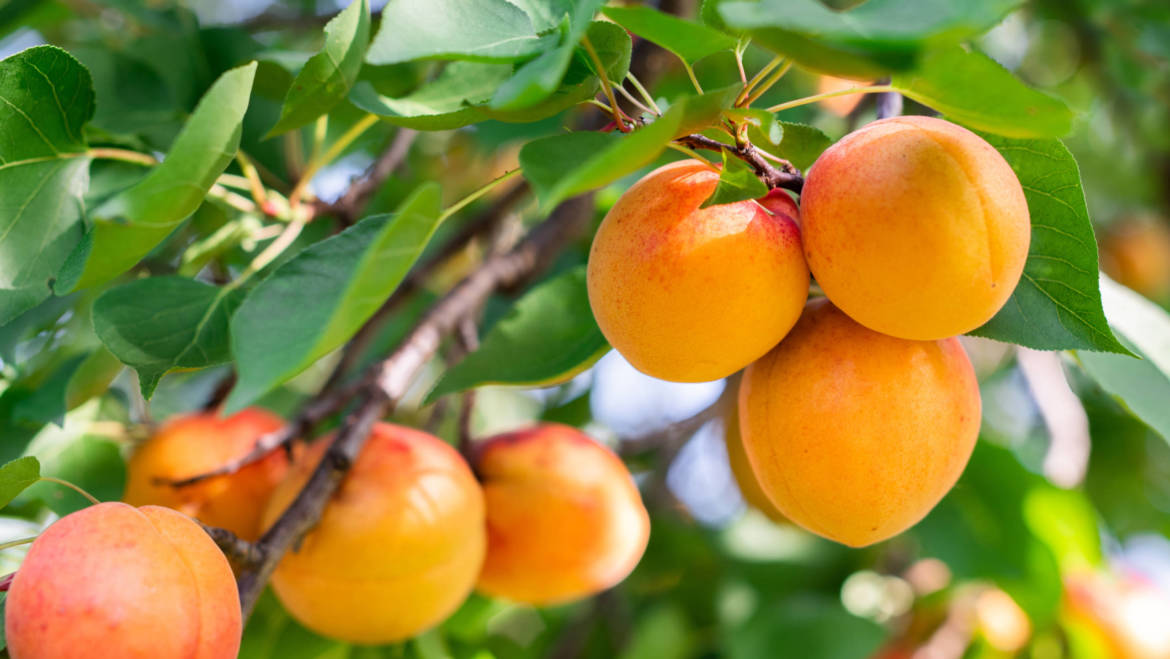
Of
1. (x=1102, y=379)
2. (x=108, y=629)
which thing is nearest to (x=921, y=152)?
(x=1102, y=379)

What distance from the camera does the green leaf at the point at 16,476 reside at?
0.63m

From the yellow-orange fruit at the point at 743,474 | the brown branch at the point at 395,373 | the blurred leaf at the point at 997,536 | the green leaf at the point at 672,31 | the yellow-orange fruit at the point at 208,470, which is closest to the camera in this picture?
the green leaf at the point at 672,31

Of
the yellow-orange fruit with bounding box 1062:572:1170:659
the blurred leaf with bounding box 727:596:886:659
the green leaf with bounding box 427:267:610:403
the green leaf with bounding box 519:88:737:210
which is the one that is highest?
the green leaf with bounding box 519:88:737:210

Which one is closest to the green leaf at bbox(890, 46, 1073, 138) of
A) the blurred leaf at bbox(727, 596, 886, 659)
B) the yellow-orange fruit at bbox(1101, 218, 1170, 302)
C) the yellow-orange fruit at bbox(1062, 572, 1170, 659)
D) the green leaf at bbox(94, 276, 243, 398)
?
the green leaf at bbox(94, 276, 243, 398)

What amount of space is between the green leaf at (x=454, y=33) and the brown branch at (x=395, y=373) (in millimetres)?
441

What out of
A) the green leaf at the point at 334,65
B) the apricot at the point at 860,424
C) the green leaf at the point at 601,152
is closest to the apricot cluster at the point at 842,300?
the apricot at the point at 860,424

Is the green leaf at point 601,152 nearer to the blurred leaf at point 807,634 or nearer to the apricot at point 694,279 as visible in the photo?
the apricot at point 694,279

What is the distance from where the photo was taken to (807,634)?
1342mm

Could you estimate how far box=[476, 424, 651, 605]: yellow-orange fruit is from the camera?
1.02 m

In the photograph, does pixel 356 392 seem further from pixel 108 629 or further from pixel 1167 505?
pixel 1167 505

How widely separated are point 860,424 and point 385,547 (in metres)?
0.45

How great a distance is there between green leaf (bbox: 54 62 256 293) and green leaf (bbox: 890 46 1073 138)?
0.43 metres

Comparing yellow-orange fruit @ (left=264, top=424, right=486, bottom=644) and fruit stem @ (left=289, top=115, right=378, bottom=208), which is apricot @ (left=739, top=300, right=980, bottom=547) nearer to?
yellow-orange fruit @ (left=264, top=424, right=486, bottom=644)

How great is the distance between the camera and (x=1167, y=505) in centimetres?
188
